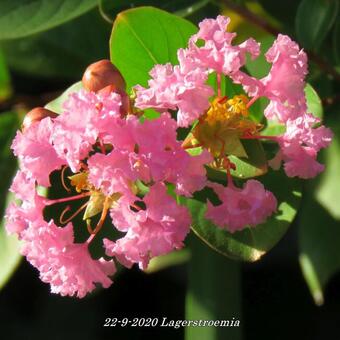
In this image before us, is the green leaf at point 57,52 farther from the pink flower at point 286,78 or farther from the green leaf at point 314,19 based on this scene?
the pink flower at point 286,78

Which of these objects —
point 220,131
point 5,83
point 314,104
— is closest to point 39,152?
point 220,131

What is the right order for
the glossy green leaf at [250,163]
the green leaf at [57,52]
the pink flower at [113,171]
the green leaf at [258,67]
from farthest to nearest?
the green leaf at [57,52]
the green leaf at [258,67]
the glossy green leaf at [250,163]
the pink flower at [113,171]

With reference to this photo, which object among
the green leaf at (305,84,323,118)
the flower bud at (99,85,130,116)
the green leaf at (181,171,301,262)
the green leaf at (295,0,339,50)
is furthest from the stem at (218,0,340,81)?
the flower bud at (99,85,130,116)

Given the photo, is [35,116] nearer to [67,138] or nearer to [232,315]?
[67,138]

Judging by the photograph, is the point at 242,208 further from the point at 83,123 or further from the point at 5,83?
the point at 5,83

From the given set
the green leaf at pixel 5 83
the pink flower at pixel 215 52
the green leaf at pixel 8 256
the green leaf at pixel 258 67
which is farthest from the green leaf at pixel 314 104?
the green leaf at pixel 5 83

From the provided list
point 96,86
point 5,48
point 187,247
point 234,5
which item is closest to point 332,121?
point 234,5
